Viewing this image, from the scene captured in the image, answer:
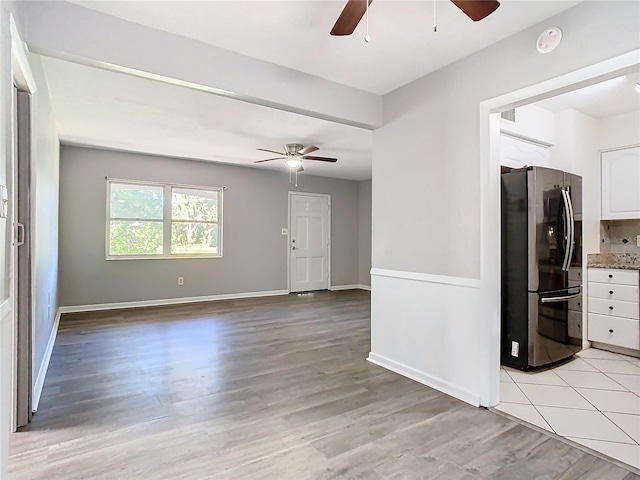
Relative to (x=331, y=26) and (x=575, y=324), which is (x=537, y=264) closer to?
(x=575, y=324)

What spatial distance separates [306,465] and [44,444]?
1.45m

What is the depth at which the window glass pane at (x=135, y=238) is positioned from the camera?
5.70 meters

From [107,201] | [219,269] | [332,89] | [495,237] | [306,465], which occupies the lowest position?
[306,465]

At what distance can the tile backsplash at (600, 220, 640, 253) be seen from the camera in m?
3.94

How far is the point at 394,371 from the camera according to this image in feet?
10.3

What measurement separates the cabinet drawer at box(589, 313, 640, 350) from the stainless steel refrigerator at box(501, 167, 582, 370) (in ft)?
2.07

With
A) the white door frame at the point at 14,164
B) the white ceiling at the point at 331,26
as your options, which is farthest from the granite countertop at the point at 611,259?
the white door frame at the point at 14,164

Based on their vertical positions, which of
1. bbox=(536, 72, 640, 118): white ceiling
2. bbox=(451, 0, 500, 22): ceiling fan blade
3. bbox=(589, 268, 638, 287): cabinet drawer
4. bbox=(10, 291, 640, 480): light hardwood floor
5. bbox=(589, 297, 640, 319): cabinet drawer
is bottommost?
bbox=(10, 291, 640, 480): light hardwood floor

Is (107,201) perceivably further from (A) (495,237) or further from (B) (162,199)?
(A) (495,237)

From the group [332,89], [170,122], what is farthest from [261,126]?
[332,89]

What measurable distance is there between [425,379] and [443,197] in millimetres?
1423

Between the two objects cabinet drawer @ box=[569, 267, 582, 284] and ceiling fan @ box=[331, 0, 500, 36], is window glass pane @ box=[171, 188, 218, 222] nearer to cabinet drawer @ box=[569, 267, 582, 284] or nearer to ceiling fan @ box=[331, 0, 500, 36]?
ceiling fan @ box=[331, 0, 500, 36]

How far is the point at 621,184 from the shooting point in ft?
12.5

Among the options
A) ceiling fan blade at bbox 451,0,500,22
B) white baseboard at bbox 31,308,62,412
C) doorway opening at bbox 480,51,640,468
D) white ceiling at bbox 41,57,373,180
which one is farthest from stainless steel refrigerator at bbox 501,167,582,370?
white baseboard at bbox 31,308,62,412
